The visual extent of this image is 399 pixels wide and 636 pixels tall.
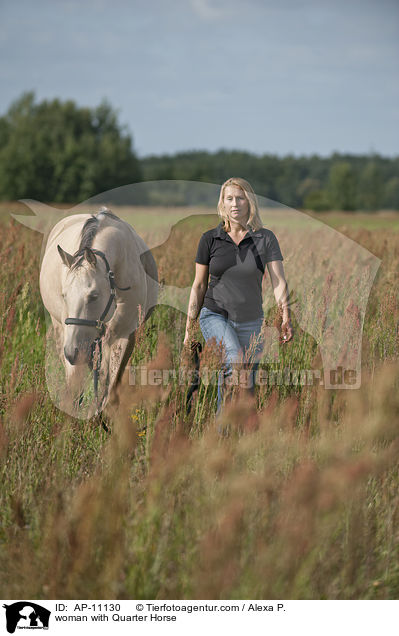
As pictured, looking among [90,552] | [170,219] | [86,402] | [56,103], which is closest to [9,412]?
[86,402]

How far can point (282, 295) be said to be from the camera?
3113 mm

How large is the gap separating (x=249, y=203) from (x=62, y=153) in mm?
53525

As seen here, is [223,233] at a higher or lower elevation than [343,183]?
lower

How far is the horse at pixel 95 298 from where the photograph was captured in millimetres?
2732

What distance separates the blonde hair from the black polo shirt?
4cm

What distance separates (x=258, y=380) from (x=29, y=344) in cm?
222

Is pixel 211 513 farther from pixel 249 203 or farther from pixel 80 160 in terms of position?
pixel 80 160

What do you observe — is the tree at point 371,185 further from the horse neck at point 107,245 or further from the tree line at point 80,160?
the horse neck at point 107,245

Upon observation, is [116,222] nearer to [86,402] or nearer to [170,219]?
[86,402]

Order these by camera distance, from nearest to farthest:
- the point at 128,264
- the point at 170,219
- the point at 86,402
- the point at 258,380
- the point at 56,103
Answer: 1. the point at 258,380
2. the point at 86,402
3. the point at 128,264
4. the point at 170,219
5. the point at 56,103

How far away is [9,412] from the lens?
2.66 meters

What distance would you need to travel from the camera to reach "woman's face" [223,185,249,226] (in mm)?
3178
